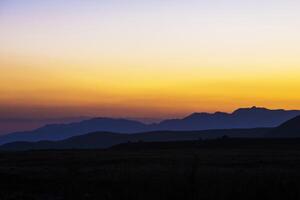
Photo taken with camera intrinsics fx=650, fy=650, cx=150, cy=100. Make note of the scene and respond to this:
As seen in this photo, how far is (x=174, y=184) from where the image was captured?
19812mm

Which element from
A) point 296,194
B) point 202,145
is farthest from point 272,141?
point 296,194

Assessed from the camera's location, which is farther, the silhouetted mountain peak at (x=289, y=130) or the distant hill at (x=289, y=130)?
the silhouetted mountain peak at (x=289, y=130)

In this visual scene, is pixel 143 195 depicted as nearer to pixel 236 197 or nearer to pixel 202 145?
pixel 236 197

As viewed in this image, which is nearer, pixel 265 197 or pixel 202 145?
pixel 265 197

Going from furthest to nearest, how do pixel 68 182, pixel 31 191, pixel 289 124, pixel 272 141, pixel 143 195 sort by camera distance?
pixel 289 124 < pixel 272 141 < pixel 31 191 < pixel 143 195 < pixel 68 182

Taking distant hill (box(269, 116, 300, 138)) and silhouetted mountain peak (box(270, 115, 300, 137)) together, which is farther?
silhouetted mountain peak (box(270, 115, 300, 137))

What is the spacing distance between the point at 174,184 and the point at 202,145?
91578 millimetres

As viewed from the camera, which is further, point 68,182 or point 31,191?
point 31,191

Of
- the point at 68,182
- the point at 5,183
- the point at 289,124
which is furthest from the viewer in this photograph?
the point at 289,124

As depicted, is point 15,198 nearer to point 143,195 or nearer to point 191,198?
point 143,195

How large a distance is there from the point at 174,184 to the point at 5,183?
585 inches

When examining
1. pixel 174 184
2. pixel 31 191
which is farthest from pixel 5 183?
pixel 174 184

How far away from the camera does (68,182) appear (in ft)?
55.5

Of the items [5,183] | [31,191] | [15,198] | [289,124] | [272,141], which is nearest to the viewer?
[15,198]
